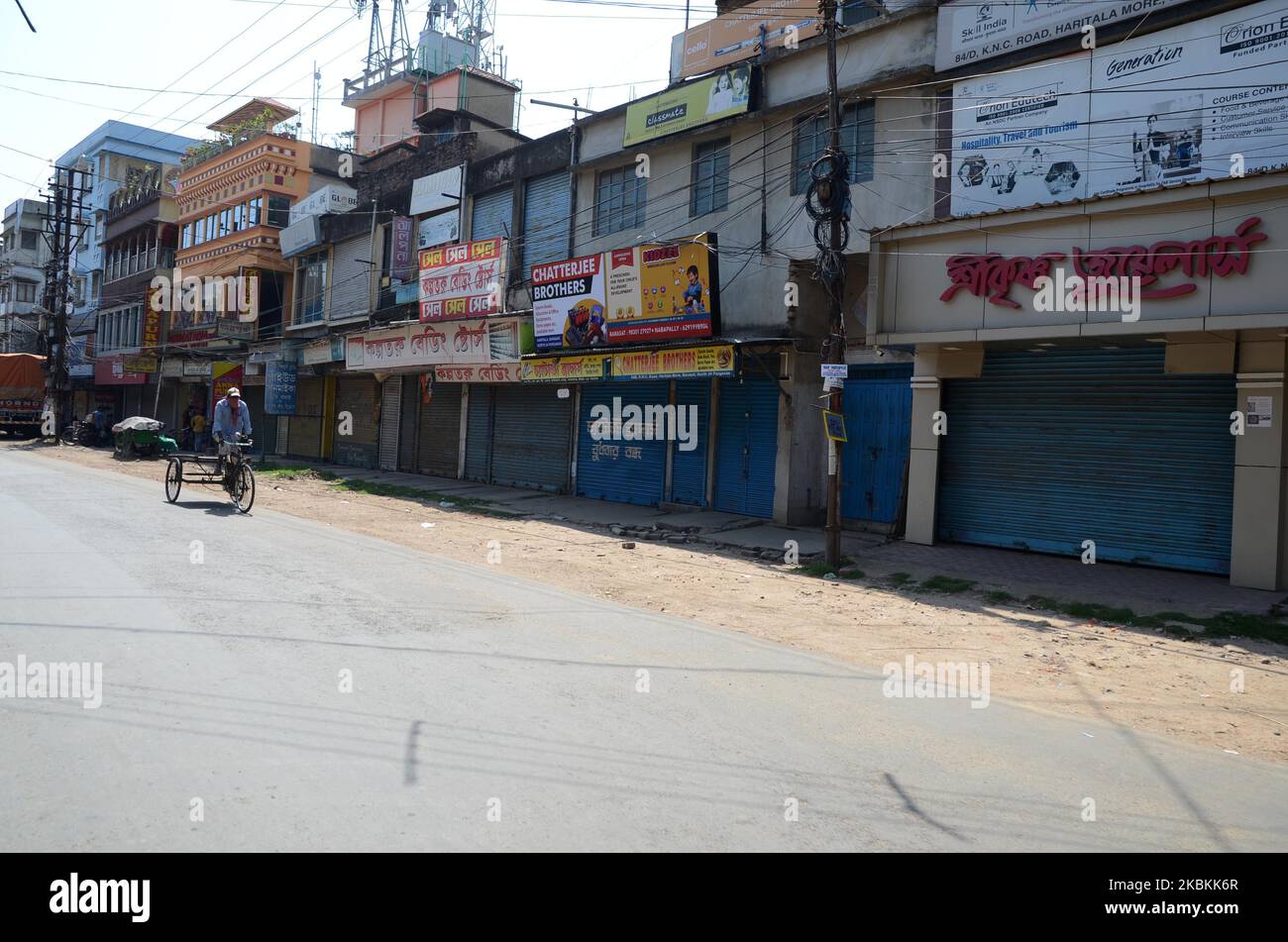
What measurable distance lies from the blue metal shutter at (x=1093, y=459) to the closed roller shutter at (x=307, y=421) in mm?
25632

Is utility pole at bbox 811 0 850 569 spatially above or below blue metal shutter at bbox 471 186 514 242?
below

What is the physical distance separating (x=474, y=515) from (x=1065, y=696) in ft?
44.6

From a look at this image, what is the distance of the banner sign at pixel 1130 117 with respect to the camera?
11727 mm

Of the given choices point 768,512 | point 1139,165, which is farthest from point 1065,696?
point 768,512

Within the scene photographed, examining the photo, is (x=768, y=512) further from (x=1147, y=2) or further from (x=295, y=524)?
(x=1147, y=2)

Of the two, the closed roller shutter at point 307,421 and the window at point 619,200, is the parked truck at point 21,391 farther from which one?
the window at point 619,200

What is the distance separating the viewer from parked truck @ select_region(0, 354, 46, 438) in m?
40.3

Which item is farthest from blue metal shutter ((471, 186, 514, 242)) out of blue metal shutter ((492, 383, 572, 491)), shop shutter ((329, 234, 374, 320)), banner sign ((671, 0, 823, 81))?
shop shutter ((329, 234, 374, 320))

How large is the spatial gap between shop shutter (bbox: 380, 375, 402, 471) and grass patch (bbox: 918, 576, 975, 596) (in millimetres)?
21041

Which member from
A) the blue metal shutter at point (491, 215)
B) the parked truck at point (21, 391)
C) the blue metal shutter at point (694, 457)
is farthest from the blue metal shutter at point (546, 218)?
the parked truck at point (21, 391)

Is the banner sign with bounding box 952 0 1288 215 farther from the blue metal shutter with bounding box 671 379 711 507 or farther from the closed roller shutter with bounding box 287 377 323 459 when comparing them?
the closed roller shutter with bounding box 287 377 323 459

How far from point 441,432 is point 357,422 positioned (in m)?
5.93

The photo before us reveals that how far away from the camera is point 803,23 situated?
20938mm

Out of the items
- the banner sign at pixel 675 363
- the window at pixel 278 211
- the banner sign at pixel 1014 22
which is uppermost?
the window at pixel 278 211
